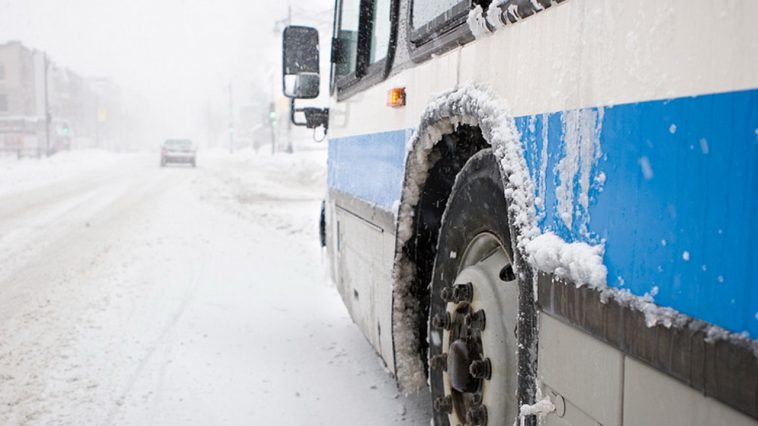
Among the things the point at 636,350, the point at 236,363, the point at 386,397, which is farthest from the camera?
the point at 236,363

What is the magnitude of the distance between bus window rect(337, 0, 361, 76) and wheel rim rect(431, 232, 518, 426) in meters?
2.19

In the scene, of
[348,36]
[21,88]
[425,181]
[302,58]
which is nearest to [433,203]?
[425,181]

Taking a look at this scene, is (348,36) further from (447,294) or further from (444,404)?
(444,404)

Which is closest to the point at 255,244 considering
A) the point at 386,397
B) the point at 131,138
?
the point at 386,397

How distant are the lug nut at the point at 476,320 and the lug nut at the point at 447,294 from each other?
0.34 feet

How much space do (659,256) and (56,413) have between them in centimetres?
340

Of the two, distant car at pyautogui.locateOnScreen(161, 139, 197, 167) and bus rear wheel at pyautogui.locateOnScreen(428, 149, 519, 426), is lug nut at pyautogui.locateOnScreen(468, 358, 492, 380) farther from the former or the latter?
distant car at pyautogui.locateOnScreen(161, 139, 197, 167)

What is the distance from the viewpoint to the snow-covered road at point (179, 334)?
12.1ft

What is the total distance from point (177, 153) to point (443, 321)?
3561 cm

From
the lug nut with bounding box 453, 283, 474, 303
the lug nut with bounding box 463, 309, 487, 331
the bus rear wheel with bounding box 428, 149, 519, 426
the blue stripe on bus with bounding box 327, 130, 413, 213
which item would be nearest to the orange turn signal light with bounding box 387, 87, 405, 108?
the blue stripe on bus with bounding box 327, 130, 413, 213

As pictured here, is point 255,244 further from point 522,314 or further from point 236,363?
point 522,314

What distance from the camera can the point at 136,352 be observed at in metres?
4.62

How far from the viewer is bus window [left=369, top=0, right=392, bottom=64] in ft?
11.0

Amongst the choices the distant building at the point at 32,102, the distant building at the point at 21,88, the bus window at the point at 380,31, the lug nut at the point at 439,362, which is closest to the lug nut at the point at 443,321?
the lug nut at the point at 439,362
